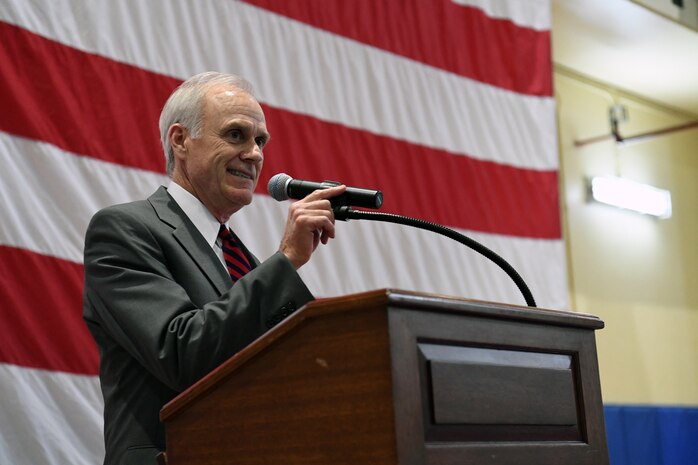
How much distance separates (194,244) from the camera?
178 centimetres

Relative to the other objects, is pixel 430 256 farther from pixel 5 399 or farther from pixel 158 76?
pixel 5 399

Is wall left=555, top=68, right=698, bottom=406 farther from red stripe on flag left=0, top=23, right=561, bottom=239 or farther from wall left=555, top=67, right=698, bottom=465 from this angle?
red stripe on flag left=0, top=23, right=561, bottom=239

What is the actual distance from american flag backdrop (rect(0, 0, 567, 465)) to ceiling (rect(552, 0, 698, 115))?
2.07 feet

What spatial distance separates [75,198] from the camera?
263cm

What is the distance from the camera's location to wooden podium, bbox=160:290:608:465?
117cm

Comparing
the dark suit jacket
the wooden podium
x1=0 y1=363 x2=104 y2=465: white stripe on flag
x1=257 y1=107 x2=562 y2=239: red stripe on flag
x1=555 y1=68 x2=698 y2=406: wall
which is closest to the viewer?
the wooden podium

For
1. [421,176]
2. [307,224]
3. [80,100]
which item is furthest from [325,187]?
[421,176]

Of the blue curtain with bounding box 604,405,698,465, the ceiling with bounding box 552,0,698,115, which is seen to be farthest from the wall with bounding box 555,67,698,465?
the blue curtain with bounding box 604,405,698,465

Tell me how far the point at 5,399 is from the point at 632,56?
4.06m

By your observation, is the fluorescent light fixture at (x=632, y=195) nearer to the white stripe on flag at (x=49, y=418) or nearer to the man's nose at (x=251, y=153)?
the white stripe on flag at (x=49, y=418)

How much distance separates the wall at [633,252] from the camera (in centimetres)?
534

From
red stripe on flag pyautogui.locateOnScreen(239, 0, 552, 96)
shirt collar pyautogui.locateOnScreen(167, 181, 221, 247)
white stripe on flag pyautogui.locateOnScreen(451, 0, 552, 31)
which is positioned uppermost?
white stripe on flag pyautogui.locateOnScreen(451, 0, 552, 31)

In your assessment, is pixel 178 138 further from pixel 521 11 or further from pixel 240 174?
pixel 521 11

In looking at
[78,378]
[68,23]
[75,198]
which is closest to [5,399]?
[78,378]
